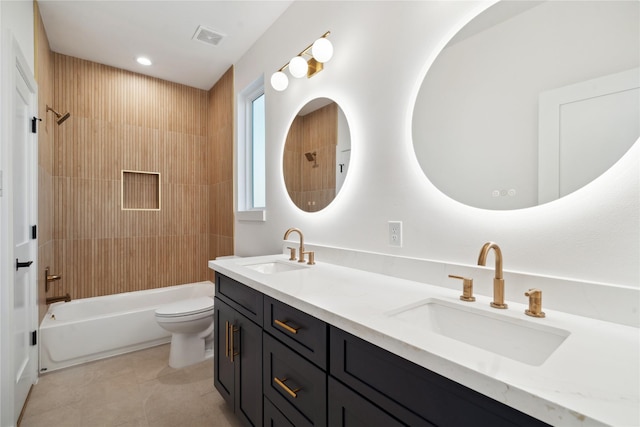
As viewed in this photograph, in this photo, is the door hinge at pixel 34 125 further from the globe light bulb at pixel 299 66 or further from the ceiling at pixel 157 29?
the globe light bulb at pixel 299 66

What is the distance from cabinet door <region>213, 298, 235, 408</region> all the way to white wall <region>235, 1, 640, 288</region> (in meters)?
0.68

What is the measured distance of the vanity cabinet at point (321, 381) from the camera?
0.62m

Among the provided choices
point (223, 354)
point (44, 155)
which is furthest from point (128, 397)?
point (44, 155)

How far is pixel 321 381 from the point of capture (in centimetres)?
93

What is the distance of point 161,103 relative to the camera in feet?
10.9

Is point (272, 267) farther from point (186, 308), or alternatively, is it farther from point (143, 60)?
point (143, 60)

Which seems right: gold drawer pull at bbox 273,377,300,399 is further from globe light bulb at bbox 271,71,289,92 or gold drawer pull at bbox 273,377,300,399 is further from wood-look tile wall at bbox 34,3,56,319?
wood-look tile wall at bbox 34,3,56,319

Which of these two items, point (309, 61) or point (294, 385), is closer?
point (294, 385)

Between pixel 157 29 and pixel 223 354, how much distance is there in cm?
259

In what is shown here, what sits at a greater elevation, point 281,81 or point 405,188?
point 281,81

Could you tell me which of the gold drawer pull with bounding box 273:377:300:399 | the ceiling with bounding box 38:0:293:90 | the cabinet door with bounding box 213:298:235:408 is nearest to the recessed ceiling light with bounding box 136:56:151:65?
the ceiling with bounding box 38:0:293:90

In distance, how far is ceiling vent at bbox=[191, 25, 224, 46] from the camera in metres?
2.46

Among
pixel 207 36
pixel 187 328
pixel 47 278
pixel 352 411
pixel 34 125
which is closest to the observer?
pixel 352 411

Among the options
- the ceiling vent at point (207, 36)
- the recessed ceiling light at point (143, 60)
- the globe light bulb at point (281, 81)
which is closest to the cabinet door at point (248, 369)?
the globe light bulb at point (281, 81)
